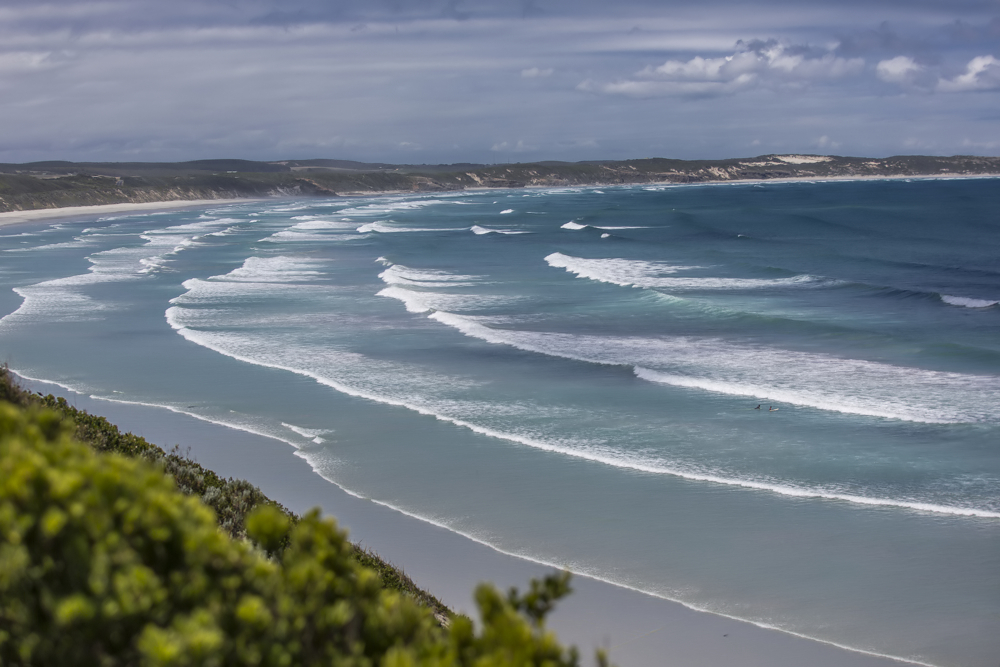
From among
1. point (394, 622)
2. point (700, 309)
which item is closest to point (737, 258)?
point (700, 309)

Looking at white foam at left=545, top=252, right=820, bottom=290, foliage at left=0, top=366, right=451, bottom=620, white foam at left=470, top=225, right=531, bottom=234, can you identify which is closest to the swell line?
foliage at left=0, top=366, right=451, bottom=620

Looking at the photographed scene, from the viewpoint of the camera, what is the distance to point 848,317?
2450cm

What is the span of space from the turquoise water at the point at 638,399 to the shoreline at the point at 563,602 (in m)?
0.23

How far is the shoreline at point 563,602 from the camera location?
725cm

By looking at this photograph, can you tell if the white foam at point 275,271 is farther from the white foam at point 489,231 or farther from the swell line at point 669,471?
the white foam at point 489,231

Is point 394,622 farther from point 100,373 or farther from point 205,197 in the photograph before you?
point 205,197

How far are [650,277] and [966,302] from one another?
1115 centimetres

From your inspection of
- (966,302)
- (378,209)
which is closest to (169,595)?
(966,302)

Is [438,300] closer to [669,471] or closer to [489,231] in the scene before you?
[669,471]

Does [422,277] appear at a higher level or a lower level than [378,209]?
lower

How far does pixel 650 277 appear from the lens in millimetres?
34156

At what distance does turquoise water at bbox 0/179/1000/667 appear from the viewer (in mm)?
8977

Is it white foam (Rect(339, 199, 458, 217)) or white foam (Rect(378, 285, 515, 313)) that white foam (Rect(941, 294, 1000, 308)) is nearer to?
white foam (Rect(378, 285, 515, 313))

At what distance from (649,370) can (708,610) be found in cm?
1009
